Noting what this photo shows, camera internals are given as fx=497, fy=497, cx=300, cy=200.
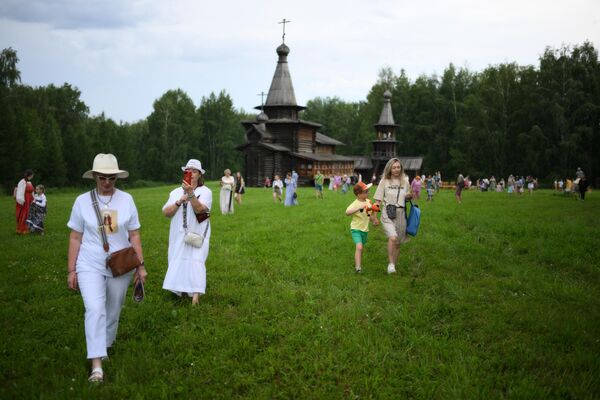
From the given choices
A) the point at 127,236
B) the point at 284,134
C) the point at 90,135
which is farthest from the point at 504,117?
the point at 127,236

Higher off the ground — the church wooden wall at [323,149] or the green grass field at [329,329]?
the church wooden wall at [323,149]

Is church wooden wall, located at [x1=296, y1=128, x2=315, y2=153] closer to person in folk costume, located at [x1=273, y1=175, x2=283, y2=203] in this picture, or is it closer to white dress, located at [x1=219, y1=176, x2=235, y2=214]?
person in folk costume, located at [x1=273, y1=175, x2=283, y2=203]

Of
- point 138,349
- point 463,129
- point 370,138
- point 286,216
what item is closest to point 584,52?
point 463,129

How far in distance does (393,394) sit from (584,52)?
58.1 meters

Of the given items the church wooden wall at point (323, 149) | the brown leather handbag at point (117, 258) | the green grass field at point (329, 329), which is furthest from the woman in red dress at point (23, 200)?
the church wooden wall at point (323, 149)

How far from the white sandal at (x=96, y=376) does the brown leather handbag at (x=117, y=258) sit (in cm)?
95

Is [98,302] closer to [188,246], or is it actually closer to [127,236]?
[127,236]

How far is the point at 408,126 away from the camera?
76.6 meters

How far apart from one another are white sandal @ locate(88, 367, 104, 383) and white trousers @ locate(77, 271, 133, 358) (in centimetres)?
18

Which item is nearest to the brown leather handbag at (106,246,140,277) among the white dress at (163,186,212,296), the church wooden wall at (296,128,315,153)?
the white dress at (163,186,212,296)

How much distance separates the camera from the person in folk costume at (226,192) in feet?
64.9

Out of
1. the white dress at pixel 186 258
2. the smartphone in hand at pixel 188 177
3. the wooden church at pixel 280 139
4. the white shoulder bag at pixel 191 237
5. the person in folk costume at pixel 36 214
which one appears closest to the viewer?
the smartphone in hand at pixel 188 177

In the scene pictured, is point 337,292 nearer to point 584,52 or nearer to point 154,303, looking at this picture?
point 154,303

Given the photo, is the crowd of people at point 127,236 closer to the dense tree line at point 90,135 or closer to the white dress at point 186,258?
the white dress at point 186,258
